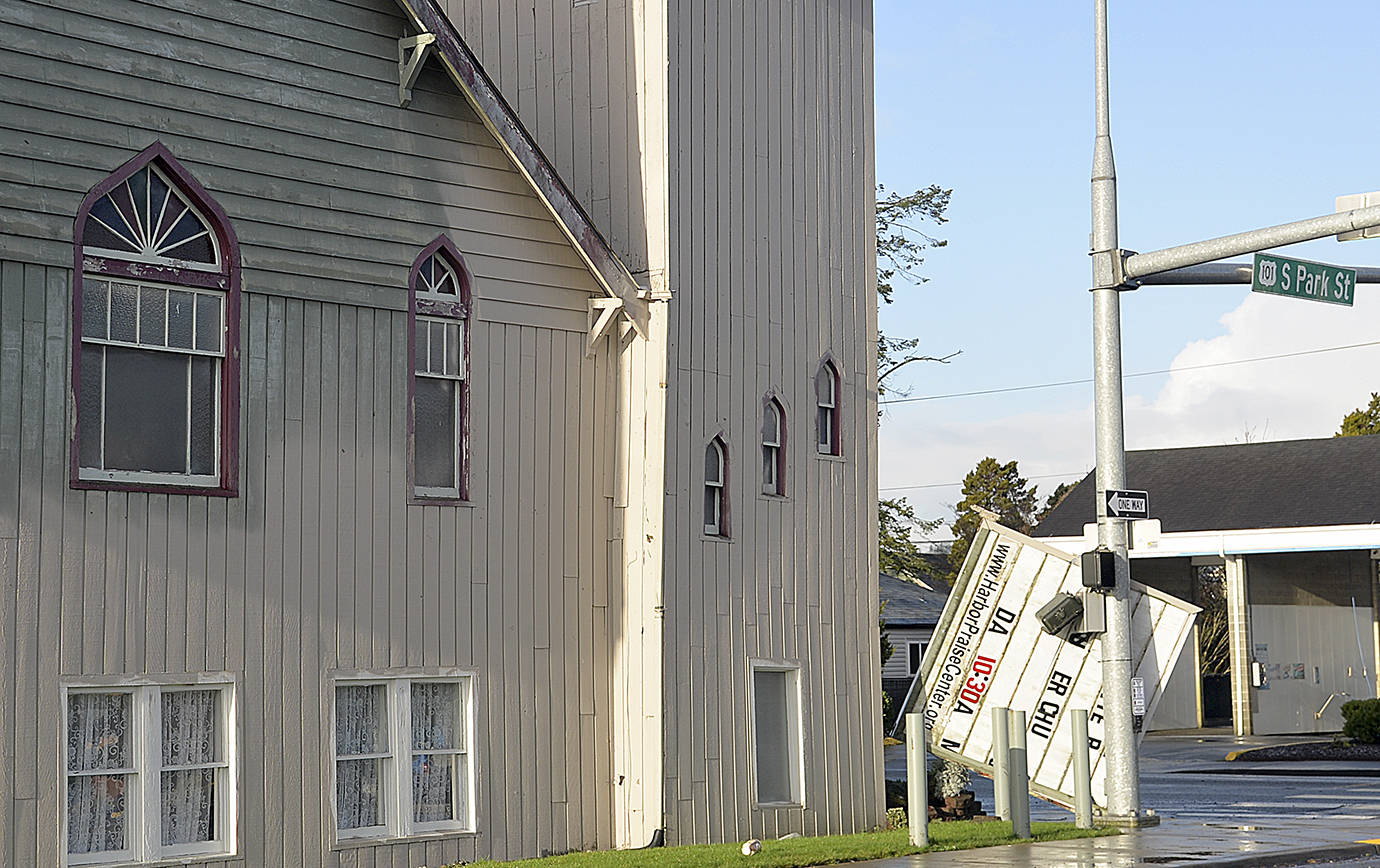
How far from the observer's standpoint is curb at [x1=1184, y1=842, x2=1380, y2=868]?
14.7m

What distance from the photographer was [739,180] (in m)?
17.6

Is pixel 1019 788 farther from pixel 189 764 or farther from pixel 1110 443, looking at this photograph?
pixel 189 764

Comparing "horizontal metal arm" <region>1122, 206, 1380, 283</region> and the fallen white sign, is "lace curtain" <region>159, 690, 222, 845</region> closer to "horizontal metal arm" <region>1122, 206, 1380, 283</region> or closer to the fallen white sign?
the fallen white sign

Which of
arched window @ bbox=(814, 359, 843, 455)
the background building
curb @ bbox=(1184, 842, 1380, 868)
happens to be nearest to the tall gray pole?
curb @ bbox=(1184, 842, 1380, 868)

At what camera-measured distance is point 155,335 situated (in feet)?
44.2

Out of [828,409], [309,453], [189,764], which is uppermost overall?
[828,409]

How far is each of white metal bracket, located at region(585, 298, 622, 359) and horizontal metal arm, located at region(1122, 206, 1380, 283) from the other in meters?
5.61

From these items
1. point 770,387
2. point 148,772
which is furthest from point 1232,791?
point 148,772

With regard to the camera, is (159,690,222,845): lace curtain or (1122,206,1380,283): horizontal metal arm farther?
(1122,206,1380,283): horizontal metal arm

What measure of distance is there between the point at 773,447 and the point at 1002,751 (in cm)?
382

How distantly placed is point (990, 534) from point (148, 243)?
1019 centimetres

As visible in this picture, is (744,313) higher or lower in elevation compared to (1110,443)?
higher

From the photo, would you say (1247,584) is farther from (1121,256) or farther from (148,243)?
(148,243)

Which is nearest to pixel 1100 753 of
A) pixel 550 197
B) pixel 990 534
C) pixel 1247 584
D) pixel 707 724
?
pixel 990 534
